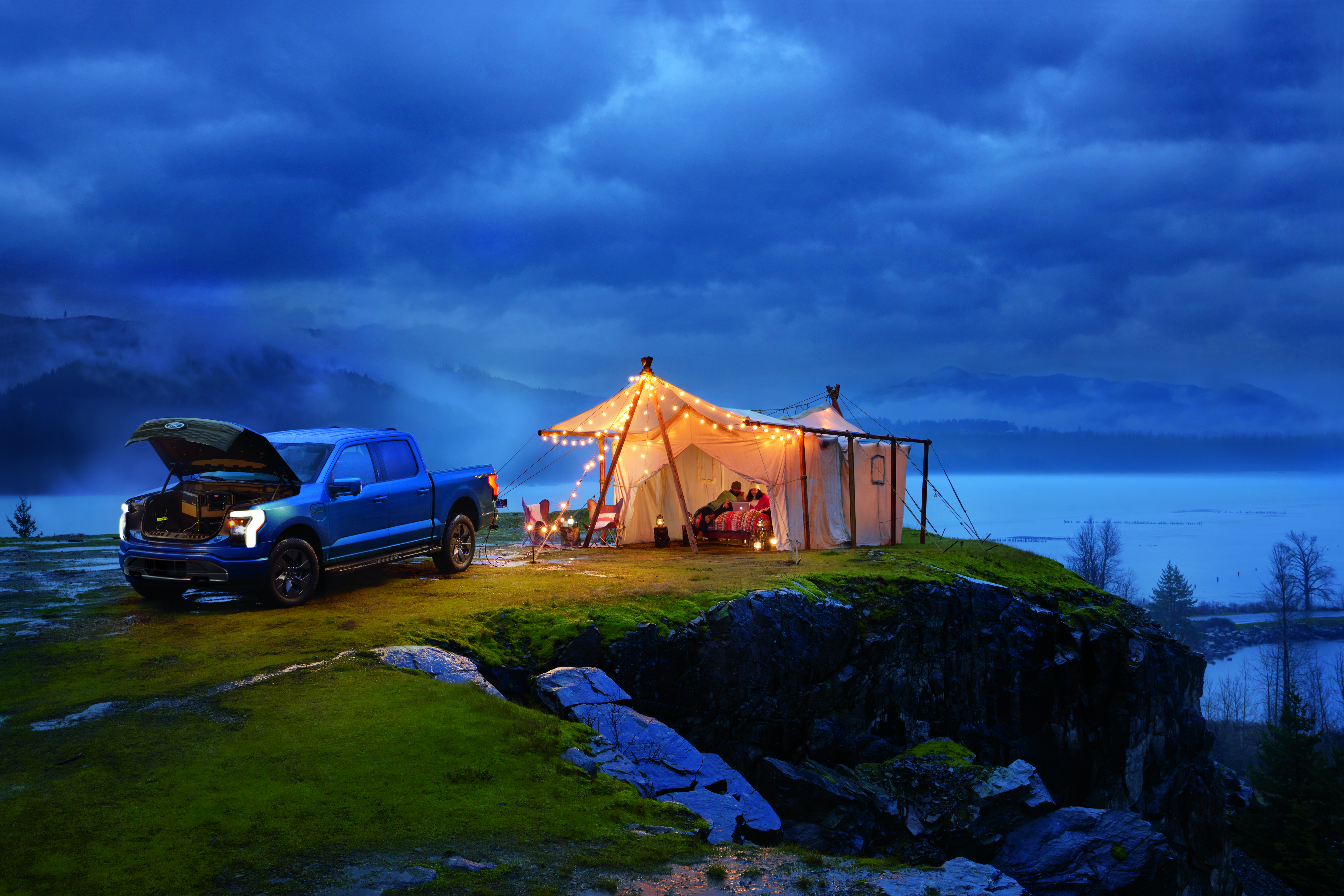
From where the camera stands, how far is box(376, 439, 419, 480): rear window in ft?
41.0

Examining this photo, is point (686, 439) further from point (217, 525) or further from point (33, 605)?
point (33, 605)

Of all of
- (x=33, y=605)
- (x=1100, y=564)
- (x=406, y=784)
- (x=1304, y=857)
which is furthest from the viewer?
(x=1100, y=564)

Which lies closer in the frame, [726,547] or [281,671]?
[281,671]

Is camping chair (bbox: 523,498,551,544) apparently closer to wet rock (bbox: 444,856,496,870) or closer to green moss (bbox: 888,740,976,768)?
green moss (bbox: 888,740,976,768)

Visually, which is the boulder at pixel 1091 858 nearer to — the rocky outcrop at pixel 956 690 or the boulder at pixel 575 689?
the rocky outcrop at pixel 956 690

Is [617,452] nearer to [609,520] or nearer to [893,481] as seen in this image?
[609,520]

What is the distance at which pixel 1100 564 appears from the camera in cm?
7025

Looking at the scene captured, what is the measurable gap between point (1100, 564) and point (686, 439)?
2485 inches

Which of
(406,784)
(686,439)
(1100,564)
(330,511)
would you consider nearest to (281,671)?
(406,784)

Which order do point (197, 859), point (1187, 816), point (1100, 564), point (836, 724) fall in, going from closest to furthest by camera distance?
point (197, 859), point (836, 724), point (1187, 816), point (1100, 564)

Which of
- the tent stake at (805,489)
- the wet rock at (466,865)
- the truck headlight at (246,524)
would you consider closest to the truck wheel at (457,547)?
the truck headlight at (246,524)

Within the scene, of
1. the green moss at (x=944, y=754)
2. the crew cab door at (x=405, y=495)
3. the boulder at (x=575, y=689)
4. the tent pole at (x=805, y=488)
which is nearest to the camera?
the boulder at (x=575, y=689)

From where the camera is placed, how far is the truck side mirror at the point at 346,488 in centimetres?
1116

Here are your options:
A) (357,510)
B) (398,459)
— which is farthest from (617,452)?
(357,510)
